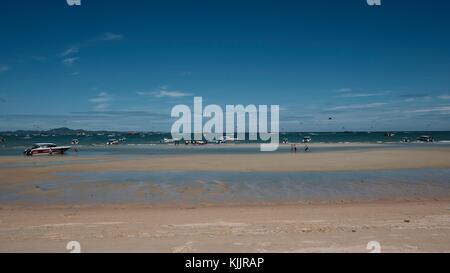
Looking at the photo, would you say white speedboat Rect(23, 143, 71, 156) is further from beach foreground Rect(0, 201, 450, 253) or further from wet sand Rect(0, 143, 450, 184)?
beach foreground Rect(0, 201, 450, 253)

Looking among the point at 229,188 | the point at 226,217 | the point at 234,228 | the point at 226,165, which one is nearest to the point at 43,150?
the point at 226,165

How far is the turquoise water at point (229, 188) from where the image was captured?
55.0 ft

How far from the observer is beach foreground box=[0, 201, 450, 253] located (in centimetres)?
848

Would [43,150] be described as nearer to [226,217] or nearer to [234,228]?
[226,217]

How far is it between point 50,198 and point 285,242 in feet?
42.2

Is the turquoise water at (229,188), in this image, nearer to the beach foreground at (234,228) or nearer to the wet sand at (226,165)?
the beach foreground at (234,228)

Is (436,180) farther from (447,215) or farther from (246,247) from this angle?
(246,247)

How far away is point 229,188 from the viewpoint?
1967 centimetres

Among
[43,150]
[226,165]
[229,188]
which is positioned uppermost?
[43,150]

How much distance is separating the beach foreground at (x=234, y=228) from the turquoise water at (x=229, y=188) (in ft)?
5.81

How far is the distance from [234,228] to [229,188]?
30.0ft

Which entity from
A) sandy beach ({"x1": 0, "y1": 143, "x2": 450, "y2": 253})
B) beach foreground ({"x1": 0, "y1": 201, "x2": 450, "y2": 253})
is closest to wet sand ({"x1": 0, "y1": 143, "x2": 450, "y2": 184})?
sandy beach ({"x1": 0, "y1": 143, "x2": 450, "y2": 253})

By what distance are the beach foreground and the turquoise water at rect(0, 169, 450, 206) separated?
1771mm

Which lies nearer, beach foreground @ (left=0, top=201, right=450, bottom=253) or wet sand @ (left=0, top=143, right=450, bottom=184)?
beach foreground @ (left=0, top=201, right=450, bottom=253)
